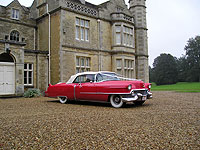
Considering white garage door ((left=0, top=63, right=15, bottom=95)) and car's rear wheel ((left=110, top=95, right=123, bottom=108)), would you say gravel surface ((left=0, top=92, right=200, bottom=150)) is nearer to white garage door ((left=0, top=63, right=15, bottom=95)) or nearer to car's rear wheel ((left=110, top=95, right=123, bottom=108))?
car's rear wheel ((left=110, top=95, right=123, bottom=108))

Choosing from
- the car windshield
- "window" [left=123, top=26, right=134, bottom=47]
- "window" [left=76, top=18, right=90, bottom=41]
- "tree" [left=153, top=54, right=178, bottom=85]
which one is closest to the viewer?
the car windshield

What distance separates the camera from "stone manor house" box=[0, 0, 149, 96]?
12883mm

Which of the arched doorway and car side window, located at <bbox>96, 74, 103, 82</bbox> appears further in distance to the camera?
the arched doorway

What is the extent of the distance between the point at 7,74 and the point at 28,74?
75.5 inches

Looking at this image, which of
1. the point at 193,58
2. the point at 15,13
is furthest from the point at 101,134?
the point at 193,58

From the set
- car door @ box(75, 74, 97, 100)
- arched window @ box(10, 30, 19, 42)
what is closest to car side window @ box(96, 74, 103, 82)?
car door @ box(75, 74, 97, 100)

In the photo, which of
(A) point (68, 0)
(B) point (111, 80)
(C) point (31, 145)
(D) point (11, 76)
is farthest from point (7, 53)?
(C) point (31, 145)

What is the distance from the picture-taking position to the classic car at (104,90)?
23.2 feet

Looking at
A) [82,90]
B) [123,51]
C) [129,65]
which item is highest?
[123,51]

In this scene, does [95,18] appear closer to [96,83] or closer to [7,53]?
[7,53]

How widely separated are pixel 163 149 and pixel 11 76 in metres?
12.3

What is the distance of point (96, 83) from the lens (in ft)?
25.9

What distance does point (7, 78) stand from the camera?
12.7 m

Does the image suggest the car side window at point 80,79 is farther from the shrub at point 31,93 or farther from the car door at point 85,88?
the shrub at point 31,93
